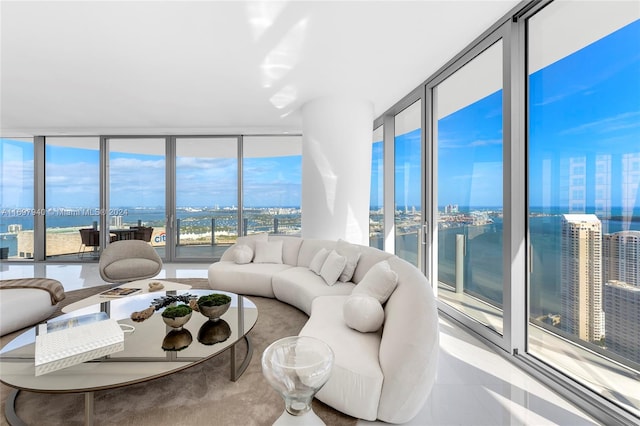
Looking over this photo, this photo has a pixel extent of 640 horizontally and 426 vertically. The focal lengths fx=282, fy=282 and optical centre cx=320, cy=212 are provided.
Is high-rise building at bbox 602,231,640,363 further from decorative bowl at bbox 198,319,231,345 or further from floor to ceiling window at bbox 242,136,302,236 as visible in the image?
floor to ceiling window at bbox 242,136,302,236

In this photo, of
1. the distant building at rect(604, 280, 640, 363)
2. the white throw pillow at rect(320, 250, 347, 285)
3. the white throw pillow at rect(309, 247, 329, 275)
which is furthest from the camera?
the white throw pillow at rect(309, 247, 329, 275)

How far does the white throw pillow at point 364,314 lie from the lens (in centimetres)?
193

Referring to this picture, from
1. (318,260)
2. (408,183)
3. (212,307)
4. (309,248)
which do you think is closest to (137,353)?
(212,307)

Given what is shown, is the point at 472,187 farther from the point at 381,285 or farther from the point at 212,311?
the point at 212,311

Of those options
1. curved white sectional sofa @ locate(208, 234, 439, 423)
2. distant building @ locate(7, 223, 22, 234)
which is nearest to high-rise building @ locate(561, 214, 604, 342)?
curved white sectional sofa @ locate(208, 234, 439, 423)

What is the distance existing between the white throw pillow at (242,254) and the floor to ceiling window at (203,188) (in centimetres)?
232

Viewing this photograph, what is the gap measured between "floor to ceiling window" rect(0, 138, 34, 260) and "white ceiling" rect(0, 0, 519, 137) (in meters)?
2.15

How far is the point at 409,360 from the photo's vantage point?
4.86 ft

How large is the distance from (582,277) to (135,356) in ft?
9.80

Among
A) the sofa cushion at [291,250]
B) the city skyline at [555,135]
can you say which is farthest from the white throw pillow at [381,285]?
the sofa cushion at [291,250]

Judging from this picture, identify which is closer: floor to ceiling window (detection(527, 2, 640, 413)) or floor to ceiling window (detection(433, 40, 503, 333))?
floor to ceiling window (detection(527, 2, 640, 413))

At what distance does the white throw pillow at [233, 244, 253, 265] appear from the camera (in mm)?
4039

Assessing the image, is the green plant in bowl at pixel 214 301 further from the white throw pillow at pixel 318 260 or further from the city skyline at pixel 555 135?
the city skyline at pixel 555 135

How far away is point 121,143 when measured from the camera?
6.25 meters
